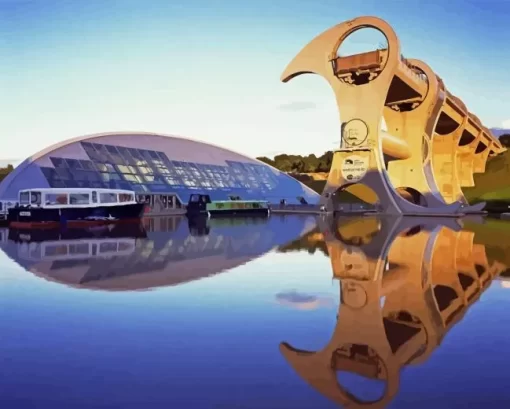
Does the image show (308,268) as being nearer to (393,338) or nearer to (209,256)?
(209,256)

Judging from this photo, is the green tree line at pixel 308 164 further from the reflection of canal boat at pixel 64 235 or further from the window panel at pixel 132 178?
the reflection of canal boat at pixel 64 235

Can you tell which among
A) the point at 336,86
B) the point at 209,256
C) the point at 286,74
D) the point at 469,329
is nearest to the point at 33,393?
the point at 469,329

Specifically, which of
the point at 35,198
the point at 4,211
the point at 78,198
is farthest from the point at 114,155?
the point at 35,198

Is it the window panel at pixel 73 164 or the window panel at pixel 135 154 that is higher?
the window panel at pixel 135 154

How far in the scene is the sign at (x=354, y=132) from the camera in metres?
39.1

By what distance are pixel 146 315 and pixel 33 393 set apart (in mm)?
2946

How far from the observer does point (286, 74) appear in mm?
43219

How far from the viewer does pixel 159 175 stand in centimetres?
4859

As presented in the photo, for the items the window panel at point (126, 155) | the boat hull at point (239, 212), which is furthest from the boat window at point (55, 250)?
the window panel at point (126, 155)

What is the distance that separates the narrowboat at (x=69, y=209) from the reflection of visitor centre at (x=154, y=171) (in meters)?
8.55

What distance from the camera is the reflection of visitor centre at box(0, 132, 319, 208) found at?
39.9 meters

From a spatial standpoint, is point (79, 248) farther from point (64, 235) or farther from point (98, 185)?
point (98, 185)

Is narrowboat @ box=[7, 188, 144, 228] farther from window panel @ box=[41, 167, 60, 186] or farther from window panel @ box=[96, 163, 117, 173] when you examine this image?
window panel @ box=[96, 163, 117, 173]

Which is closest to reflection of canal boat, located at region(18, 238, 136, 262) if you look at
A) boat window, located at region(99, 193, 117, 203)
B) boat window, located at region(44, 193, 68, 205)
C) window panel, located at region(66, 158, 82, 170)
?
boat window, located at region(44, 193, 68, 205)
